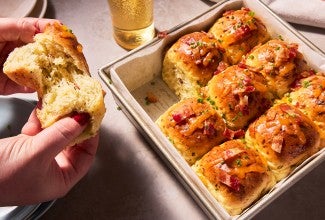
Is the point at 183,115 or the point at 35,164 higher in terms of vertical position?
the point at 35,164

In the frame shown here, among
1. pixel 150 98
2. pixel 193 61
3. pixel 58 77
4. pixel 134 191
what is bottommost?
pixel 134 191

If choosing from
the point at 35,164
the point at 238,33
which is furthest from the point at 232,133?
the point at 35,164

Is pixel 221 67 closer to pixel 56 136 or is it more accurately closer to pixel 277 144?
pixel 277 144

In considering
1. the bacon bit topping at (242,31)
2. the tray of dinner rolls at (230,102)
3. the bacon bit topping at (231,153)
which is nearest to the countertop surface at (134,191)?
the tray of dinner rolls at (230,102)

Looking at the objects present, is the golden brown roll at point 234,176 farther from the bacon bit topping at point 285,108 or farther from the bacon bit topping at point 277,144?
the bacon bit topping at point 285,108

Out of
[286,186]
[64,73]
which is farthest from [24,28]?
[286,186]

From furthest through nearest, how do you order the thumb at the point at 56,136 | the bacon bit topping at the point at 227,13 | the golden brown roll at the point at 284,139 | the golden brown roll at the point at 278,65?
the bacon bit topping at the point at 227,13
the golden brown roll at the point at 278,65
the golden brown roll at the point at 284,139
the thumb at the point at 56,136

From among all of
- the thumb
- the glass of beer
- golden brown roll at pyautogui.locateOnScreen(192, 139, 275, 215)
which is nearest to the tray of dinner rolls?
golden brown roll at pyautogui.locateOnScreen(192, 139, 275, 215)
